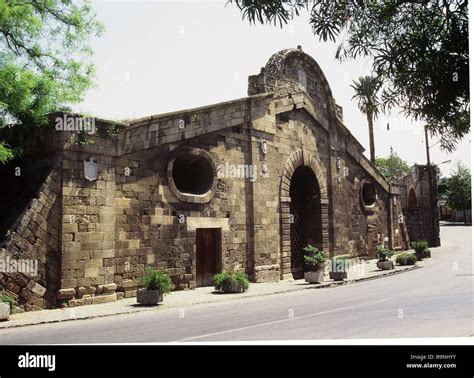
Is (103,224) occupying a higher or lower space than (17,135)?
lower

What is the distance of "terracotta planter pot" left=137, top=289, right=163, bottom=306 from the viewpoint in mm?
11930

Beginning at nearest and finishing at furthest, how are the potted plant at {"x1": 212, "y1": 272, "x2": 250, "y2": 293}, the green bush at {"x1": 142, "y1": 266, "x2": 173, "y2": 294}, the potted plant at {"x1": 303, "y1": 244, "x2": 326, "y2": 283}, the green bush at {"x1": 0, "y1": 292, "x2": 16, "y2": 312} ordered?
the green bush at {"x1": 0, "y1": 292, "x2": 16, "y2": 312}, the green bush at {"x1": 142, "y1": 266, "x2": 173, "y2": 294}, the potted plant at {"x1": 212, "y1": 272, "x2": 250, "y2": 293}, the potted plant at {"x1": 303, "y1": 244, "x2": 326, "y2": 283}

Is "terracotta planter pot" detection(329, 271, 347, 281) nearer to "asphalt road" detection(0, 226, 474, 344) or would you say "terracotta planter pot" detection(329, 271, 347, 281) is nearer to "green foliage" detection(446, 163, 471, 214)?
"asphalt road" detection(0, 226, 474, 344)

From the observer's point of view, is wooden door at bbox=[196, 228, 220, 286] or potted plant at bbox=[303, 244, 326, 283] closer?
wooden door at bbox=[196, 228, 220, 286]

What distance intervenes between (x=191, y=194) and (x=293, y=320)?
6931mm

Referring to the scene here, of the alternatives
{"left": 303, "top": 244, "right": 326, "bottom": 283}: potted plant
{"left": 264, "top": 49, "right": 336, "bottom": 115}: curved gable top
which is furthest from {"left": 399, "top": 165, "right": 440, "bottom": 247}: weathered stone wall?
{"left": 303, "top": 244, "right": 326, "bottom": 283}: potted plant

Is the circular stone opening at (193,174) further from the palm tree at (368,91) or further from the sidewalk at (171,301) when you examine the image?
the palm tree at (368,91)

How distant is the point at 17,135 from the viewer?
1286 centimetres

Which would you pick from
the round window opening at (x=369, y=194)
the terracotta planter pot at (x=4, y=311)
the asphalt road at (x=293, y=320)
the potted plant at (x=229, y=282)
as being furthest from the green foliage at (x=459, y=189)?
the round window opening at (x=369, y=194)

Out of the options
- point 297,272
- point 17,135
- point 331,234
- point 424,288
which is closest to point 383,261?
point 331,234

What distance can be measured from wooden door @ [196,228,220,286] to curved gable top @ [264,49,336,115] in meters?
7.06

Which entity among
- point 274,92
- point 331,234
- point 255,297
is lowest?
point 255,297
